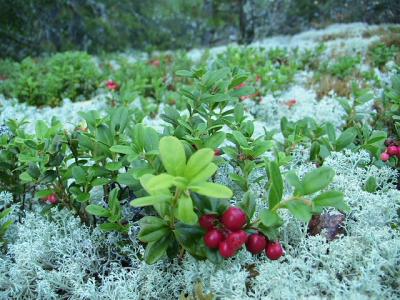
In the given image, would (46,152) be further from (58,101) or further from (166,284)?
(58,101)

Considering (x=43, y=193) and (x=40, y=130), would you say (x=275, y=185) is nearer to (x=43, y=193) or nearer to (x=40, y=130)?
(x=43, y=193)

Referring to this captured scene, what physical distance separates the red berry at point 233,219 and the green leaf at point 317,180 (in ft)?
0.81

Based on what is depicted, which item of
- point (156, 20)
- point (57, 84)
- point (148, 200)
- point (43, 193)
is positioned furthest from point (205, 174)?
point (156, 20)

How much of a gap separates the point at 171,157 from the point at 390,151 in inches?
47.5

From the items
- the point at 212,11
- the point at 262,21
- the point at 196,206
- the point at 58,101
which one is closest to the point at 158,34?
the point at 212,11

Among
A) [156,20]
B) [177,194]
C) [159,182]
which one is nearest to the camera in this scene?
[159,182]

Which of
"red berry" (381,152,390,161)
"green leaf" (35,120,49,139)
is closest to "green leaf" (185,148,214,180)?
"green leaf" (35,120,49,139)

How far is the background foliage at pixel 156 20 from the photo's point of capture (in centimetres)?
746

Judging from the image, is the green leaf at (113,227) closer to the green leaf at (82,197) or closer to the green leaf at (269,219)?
the green leaf at (82,197)

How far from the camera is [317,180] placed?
131 centimetres

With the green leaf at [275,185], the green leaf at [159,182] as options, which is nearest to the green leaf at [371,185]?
the green leaf at [275,185]

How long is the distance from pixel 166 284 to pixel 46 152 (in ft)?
2.65

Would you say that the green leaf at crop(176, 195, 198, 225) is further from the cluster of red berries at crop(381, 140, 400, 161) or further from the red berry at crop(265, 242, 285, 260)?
the cluster of red berries at crop(381, 140, 400, 161)

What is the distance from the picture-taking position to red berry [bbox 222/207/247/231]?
1245 millimetres
